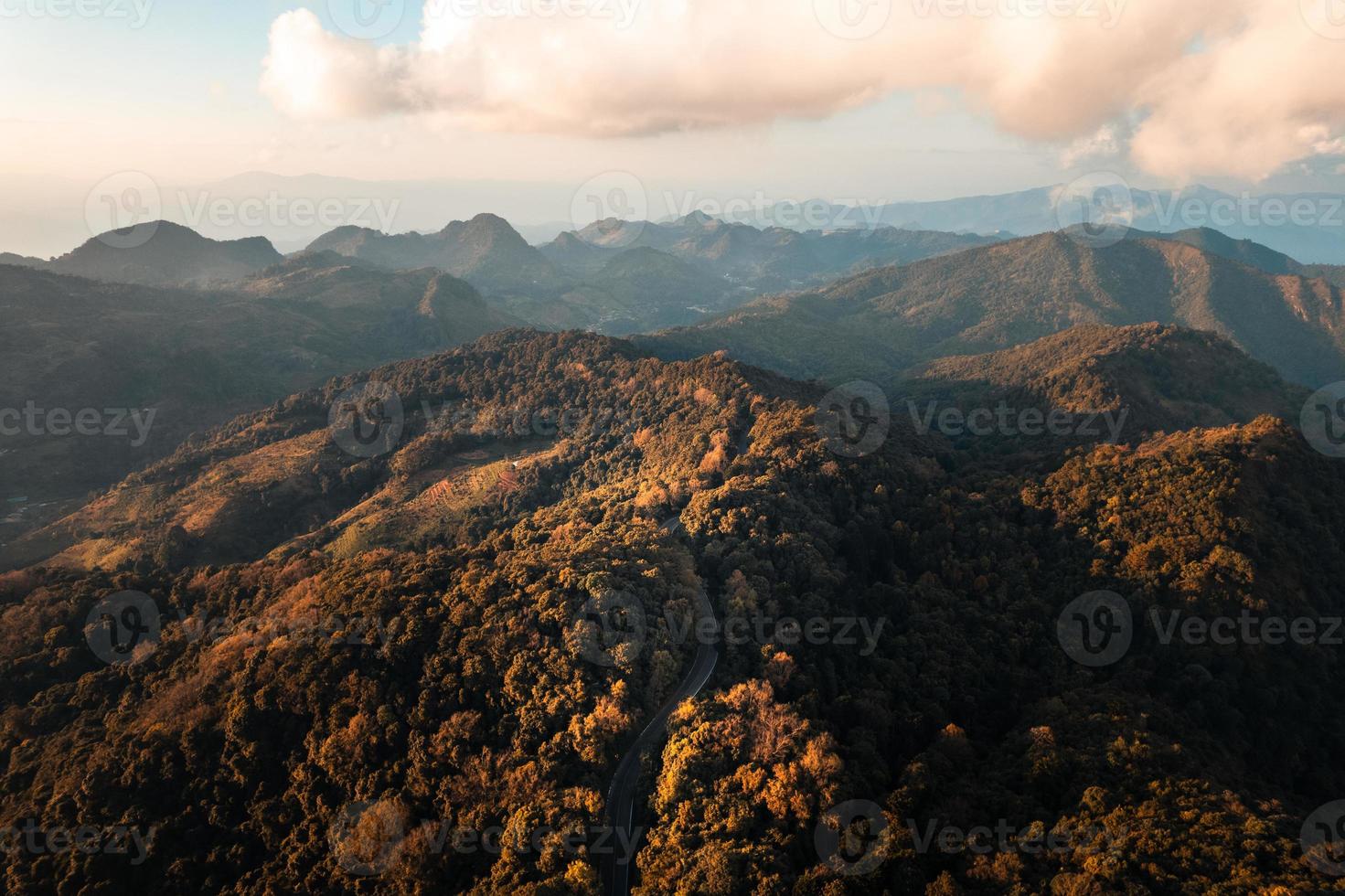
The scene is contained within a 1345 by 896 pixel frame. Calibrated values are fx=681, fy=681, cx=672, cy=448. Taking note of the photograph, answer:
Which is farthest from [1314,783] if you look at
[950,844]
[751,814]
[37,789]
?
[37,789]

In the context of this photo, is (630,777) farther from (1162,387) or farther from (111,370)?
(111,370)

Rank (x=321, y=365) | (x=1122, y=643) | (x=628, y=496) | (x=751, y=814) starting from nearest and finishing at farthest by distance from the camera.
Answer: (x=751, y=814) → (x=1122, y=643) → (x=628, y=496) → (x=321, y=365)

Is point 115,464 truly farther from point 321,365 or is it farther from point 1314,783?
point 1314,783

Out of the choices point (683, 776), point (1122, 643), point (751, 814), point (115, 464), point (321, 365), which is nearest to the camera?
point (751, 814)

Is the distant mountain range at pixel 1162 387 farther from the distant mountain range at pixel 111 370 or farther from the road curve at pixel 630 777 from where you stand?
the distant mountain range at pixel 111 370

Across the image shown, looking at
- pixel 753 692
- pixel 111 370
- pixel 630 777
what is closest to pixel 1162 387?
pixel 753 692

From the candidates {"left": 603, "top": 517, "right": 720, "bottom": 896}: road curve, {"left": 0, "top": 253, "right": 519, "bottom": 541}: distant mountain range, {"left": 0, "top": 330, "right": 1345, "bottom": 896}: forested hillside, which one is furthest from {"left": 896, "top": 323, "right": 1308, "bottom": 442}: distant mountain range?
{"left": 0, "top": 253, "right": 519, "bottom": 541}: distant mountain range

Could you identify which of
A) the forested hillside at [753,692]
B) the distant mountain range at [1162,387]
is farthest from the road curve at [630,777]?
the distant mountain range at [1162,387]

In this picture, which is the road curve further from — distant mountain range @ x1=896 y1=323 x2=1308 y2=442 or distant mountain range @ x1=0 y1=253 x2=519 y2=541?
distant mountain range @ x1=0 y1=253 x2=519 y2=541
